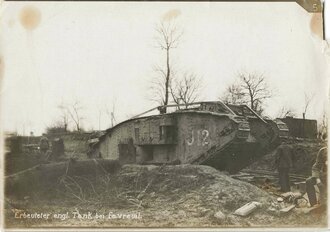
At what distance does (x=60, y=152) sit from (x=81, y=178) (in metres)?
0.30

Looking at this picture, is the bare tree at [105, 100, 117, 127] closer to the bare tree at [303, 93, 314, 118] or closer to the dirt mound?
the dirt mound

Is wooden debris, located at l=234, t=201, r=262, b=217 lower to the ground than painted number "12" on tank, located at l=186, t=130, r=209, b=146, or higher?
lower

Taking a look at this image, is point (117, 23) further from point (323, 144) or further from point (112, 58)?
point (323, 144)

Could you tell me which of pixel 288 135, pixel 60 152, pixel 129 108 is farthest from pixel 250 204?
pixel 60 152

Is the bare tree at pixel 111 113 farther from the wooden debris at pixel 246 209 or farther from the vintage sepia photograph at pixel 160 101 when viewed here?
the wooden debris at pixel 246 209

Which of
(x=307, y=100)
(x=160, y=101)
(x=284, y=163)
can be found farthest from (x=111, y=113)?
(x=307, y=100)

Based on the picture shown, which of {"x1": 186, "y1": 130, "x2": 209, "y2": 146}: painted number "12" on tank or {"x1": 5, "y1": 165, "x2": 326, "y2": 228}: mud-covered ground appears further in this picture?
{"x1": 186, "y1": 130, "x2": 209, "y2": 146}: painted number "12" on tank

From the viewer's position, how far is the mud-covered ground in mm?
5027

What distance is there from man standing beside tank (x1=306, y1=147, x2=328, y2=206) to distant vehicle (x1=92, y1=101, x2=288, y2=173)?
368mm

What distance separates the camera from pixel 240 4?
16.7 ft

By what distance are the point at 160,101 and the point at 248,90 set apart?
79cm

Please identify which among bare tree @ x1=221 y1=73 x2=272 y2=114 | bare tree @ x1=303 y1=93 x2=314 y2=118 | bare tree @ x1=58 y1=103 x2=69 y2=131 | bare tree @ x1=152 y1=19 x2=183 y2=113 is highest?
bare tree @ x1=152 y1=19 x2=183 y2=113

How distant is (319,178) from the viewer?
511 cm

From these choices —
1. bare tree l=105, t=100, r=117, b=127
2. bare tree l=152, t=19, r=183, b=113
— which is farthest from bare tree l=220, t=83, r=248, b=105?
bare tree l=105, t=100, r=117, b=127
